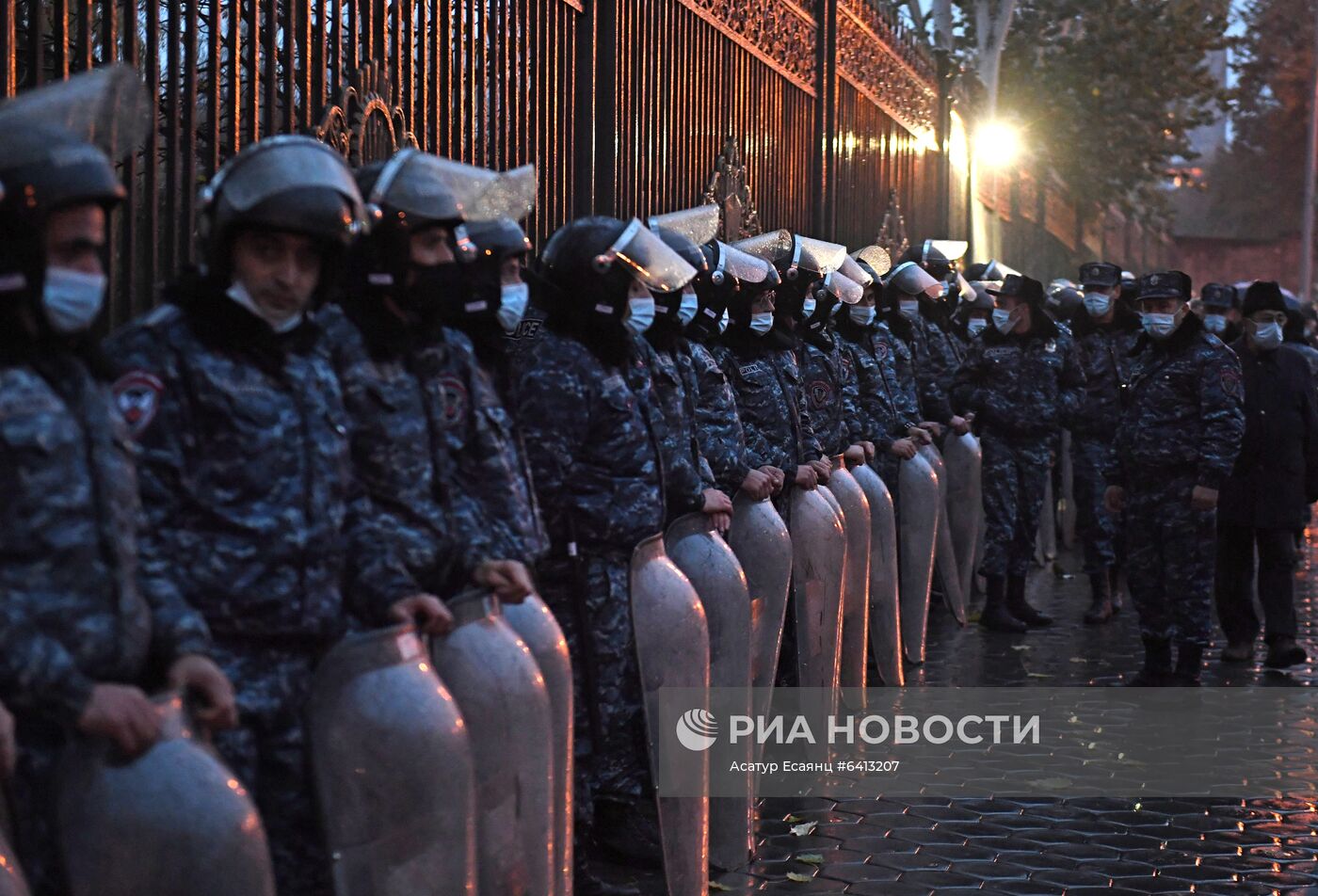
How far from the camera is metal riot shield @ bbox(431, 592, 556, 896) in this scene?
4.26 metres

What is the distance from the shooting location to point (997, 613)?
39.8ft

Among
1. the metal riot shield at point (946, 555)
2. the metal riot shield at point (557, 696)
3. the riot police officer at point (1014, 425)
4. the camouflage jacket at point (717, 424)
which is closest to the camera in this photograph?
the metal riot shield at point (557, 696)

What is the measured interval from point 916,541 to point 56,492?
7.33 metres

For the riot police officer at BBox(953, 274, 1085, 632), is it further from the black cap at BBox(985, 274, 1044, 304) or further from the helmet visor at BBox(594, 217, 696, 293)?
the helmet visor at BBox(594, 217, 696, 293)

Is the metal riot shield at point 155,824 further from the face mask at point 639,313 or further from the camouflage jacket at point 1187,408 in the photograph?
the camouflage jacket at point 1187,408

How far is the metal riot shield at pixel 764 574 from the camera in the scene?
6.98 metres

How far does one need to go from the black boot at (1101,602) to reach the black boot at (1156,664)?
2.42 m

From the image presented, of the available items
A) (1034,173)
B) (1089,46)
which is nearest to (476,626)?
(1089,46)

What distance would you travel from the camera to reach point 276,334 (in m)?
3.99

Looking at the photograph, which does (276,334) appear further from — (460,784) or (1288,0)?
(1288,0)

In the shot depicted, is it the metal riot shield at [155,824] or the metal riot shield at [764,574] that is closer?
the metal riot shield at [155,824]

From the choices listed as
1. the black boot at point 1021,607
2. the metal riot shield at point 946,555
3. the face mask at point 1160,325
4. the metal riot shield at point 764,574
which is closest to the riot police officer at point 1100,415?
the black boot at point 1021,607

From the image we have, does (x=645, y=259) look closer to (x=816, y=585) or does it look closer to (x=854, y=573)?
(x=816, y=585)

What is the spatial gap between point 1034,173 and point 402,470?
1163 inches
